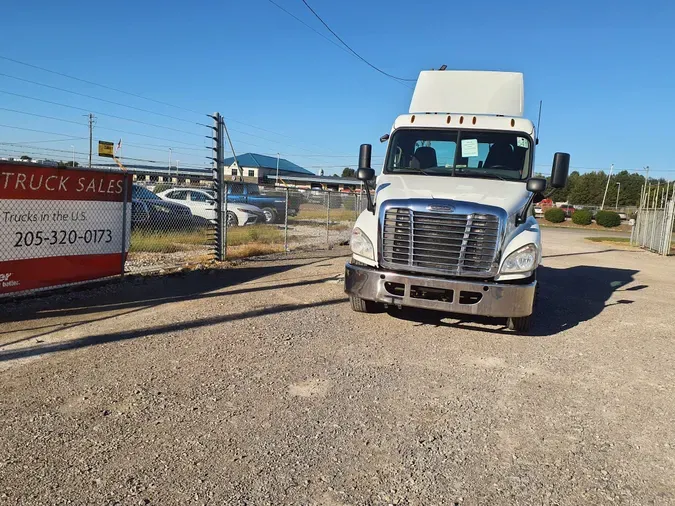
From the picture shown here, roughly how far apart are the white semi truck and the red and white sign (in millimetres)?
3906

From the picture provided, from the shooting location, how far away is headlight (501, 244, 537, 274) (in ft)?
18.5

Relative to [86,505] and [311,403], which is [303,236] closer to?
[311,403]

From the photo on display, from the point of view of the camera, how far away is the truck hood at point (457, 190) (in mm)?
6023

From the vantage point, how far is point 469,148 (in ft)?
23.3

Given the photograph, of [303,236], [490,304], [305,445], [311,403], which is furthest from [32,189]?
[303,236]

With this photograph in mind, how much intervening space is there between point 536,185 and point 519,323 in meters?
1.71

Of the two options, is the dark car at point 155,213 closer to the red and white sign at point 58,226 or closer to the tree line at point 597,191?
the red and white sign at point 58,226

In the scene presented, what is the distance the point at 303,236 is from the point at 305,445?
46.1ft

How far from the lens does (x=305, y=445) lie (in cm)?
340

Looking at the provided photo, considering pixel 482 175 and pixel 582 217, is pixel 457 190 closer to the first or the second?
pixel 482 175

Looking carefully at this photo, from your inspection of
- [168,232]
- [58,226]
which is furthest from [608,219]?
[58,226]

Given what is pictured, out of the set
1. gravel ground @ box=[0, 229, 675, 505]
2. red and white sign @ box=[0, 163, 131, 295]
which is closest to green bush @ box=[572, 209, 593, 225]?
gravel ground @ box=[0, 229, 675, 505]

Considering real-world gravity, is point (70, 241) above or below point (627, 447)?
above

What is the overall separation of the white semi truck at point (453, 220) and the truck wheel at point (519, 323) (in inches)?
0.5
